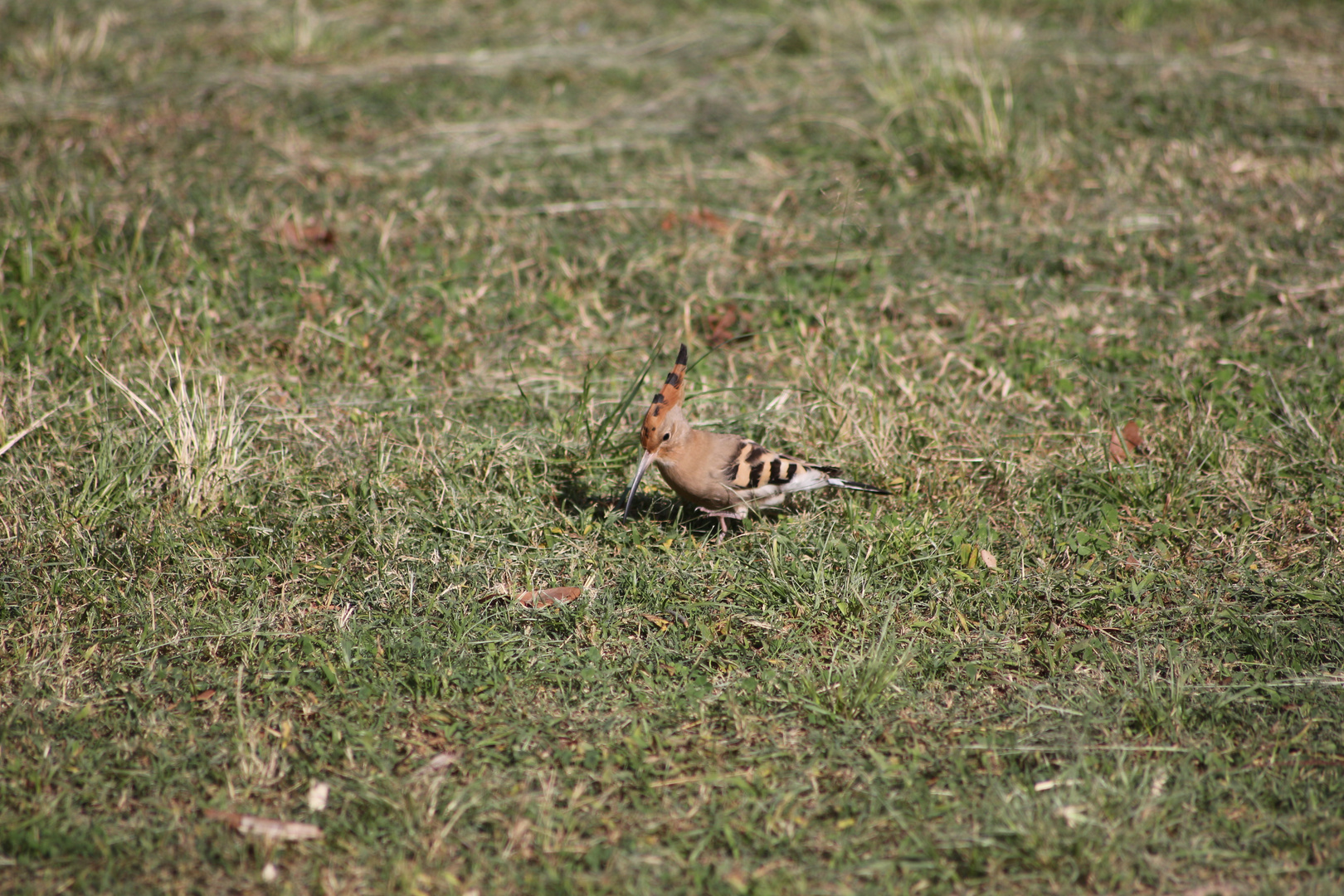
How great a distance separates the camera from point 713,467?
4.25 m

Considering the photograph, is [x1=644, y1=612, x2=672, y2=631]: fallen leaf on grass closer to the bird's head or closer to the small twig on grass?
the bird's head

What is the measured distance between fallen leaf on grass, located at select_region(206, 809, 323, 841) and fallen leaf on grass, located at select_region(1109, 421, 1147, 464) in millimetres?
3419

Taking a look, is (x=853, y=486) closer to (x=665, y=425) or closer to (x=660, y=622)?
(x=665, y=425)

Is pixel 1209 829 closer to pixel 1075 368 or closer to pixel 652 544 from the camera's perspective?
pixel 652 544

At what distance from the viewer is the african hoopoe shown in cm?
423

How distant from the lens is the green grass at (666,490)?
3084 mm

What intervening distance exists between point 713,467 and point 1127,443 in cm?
189

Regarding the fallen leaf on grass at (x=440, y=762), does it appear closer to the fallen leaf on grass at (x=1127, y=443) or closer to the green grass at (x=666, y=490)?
the green grass at (x=666, y=490)

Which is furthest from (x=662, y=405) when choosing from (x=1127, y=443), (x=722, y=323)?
(x=1127, y=443)

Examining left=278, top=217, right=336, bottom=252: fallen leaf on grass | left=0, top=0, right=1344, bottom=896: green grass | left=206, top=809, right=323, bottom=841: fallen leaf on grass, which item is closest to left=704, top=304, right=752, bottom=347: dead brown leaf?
left=0, top=0, right=1344, bottom=896: green grass

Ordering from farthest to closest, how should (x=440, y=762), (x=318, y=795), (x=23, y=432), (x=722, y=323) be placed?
(x=722, y=323), (x=23, y=432), (x=440, y=762), (x=318, y=795)

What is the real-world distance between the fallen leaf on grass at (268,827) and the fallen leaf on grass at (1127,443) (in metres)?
3.42

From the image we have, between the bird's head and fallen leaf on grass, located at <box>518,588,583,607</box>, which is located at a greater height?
the bird's head

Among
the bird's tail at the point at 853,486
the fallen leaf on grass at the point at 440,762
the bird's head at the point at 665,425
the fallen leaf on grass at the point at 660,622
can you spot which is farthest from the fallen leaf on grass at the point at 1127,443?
the fallen leaf on grass at the point at 440,762
